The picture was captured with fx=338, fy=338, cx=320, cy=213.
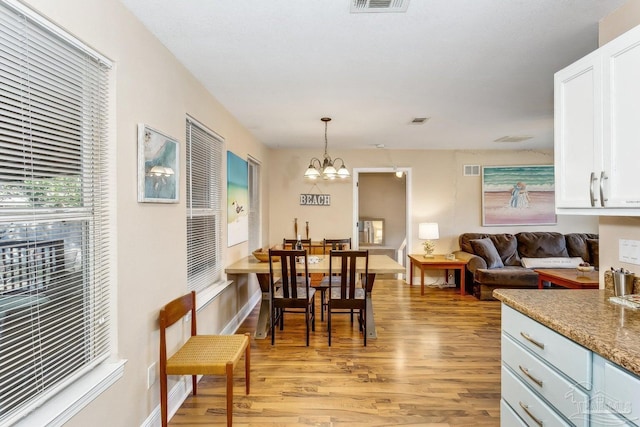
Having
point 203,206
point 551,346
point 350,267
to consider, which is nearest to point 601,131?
point 551,346

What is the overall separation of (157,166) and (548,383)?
2272mm

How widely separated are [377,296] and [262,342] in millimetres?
2307

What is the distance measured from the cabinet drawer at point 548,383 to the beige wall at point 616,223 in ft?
2.55

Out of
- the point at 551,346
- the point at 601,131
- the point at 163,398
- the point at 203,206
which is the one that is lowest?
the point at 163,398

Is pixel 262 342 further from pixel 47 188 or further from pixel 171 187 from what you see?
pixel 47 188

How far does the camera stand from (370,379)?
268cm

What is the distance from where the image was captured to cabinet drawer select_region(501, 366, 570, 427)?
4.33 feet

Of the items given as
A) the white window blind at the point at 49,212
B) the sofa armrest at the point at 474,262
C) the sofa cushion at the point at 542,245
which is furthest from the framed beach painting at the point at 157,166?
the sofa cushion at the point at 542,245

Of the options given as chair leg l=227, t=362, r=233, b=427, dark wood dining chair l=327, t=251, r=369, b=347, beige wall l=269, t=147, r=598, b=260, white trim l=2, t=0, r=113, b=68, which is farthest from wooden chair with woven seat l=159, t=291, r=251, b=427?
beige wall l=269, t=147, r=598, b=260

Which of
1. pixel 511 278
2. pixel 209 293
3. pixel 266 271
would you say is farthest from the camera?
pixel 511 278

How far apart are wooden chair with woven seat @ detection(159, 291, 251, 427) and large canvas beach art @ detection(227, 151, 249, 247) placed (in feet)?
4.76

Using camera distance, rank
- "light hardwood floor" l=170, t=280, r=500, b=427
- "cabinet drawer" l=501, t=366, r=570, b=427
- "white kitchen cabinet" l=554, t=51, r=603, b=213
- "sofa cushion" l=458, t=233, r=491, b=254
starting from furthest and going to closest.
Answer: "sofa cushion" l=458, t=233, r=491, b=254 < "light hardwood floor" l=170, t=280, r=500, b=427 < "white kitchen cabinet" l=554, t=51, r=603, b=213 < "cabinet drawer" l=501, t=366, r=570, b=427

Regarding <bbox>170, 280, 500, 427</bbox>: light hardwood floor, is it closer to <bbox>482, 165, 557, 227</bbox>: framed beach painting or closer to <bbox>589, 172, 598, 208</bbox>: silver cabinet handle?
<bbox>589, 172, 598, 208</bbox>: silver cabinet handle

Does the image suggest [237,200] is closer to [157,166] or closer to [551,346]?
[157,166]
